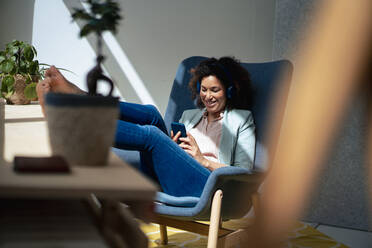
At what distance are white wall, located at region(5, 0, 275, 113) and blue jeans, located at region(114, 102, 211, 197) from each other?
4.41 ft

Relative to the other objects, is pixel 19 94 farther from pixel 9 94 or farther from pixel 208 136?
pixel 208 136

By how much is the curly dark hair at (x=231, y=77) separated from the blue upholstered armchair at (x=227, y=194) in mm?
44

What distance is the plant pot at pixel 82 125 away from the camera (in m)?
0.80

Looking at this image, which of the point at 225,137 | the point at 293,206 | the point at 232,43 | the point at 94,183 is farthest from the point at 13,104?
the point at 94,183

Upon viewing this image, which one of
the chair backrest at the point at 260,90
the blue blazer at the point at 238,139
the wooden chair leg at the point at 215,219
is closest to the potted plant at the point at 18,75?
the chair backrest at the point at 260,90

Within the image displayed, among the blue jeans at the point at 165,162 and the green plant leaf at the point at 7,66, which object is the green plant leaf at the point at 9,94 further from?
the blue jeans at the point at 165,162

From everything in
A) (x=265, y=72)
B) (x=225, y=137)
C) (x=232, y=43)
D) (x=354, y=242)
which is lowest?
(x=354, y=242)

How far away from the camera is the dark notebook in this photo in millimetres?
703

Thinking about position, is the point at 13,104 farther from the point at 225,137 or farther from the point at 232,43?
the point at 232,43

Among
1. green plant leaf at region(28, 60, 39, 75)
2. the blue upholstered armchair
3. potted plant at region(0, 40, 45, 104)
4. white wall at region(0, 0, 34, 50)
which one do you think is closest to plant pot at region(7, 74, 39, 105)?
potted plant at region(0, 40, 45, 104)

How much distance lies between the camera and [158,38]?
337cm

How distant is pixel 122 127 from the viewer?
149cm

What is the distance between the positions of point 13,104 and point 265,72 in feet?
4.33

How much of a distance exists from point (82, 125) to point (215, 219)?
1115 millimetres
